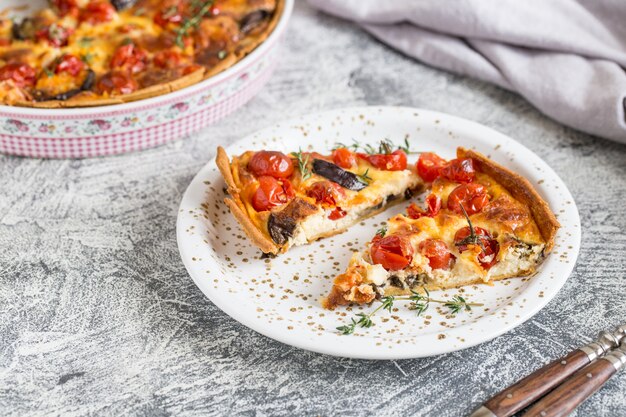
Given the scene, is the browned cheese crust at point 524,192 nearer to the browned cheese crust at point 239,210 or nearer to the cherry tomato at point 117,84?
the browned cheese crust at point 239,210

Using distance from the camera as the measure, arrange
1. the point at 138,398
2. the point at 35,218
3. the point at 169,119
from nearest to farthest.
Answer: the point at 138,398 → the point at 35,218 → the point at 169,119

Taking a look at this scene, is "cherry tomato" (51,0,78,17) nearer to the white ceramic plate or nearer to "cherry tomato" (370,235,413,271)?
the white ceramic plate

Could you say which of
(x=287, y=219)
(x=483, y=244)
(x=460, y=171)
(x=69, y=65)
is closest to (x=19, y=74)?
(x=69, y=65)

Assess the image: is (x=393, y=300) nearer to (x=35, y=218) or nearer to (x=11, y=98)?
(x=35, y=218)

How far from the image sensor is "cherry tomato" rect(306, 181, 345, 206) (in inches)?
138

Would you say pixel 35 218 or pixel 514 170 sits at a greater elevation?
pixel 514 170

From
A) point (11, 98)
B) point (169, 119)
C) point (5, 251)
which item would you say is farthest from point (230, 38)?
point (5, 251)

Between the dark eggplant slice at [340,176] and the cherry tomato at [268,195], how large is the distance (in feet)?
0.66

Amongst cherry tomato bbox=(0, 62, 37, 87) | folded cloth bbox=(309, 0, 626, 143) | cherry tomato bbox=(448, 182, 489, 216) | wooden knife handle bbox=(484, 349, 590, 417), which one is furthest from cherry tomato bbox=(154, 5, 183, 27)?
wooden knife handle bbox=(484, 349, 590, 417)

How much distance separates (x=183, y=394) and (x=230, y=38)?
88.8 inches

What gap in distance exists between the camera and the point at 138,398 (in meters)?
2.88

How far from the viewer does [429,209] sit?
3500 millimetres

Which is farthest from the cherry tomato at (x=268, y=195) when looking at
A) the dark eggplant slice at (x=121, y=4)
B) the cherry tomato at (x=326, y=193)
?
the dark eggplant slice at (x=121, y=4)

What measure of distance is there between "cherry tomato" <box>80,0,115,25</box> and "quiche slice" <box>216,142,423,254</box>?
1.44m
